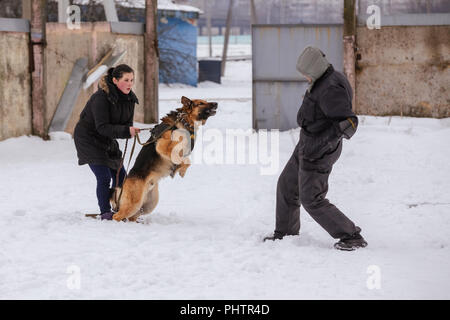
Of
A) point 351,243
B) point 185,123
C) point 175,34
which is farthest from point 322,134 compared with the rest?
point 175,34

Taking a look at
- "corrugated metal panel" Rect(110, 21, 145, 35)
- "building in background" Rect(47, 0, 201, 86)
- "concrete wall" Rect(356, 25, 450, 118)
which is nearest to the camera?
"concrete wall" Rect(356, 25, 450, 118)

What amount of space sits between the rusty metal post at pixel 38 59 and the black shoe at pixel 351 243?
25.2 ft

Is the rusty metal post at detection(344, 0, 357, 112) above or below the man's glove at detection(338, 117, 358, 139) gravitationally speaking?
above

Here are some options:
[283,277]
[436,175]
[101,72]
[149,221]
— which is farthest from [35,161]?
[283,277]

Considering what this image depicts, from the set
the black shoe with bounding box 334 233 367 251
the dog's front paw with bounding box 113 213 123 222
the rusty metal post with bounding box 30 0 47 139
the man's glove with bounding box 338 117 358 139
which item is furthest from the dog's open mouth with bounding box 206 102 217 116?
the rusty metal post with bounding box 30 0 47 139

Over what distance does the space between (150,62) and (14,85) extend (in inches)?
104

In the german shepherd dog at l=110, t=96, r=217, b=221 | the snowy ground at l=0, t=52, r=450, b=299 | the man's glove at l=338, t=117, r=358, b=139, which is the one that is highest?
the man's glove at l=338, t=117, r=358, b=139

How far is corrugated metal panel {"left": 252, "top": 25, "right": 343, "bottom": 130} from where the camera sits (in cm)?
1205

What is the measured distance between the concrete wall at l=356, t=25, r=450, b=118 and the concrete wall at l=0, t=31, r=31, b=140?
5.92 metres

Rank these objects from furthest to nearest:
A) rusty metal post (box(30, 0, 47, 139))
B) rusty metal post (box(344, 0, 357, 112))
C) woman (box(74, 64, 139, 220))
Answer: rusty metal post (box(344, 0, 357, 112)) < rusty metal post (box(30, 0, 47, 139)) < woman (box(74, 64, 139, 220))

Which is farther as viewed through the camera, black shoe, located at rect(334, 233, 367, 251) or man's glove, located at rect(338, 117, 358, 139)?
black shoe, located at rect(334, 233, 367, 251)

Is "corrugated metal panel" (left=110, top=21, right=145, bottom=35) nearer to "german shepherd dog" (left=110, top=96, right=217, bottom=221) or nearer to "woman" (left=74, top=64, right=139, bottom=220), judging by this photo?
"woman" (left=74, top=64, right=139, bottom=220)

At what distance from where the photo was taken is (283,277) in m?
4.63

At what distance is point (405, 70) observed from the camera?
11836 mm
